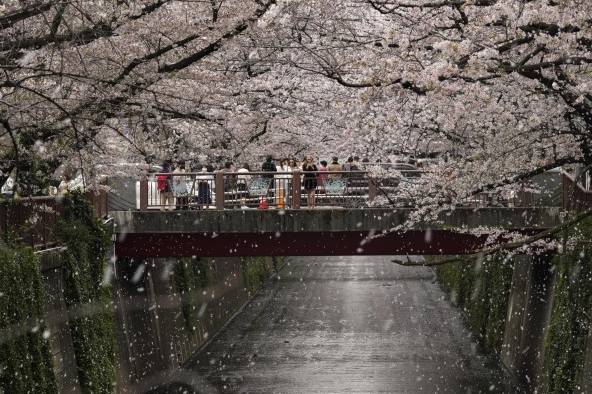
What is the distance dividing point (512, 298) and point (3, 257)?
55.0 ft

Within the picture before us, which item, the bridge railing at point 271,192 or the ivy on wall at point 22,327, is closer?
the ivy on wall at point 22,327

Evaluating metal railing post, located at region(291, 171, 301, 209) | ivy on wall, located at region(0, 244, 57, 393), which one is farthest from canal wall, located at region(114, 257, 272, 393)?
ivy on wall, located at region(0, 244, 57, 393)

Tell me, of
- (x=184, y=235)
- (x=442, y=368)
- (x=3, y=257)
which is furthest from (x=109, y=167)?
(x=442, y=368)

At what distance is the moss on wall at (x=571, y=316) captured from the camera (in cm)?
1867

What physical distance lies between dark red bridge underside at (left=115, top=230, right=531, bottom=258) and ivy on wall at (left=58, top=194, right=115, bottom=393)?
1675mm

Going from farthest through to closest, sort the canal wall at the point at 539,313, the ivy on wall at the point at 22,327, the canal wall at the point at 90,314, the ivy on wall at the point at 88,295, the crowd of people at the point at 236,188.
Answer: the crowd of people at the point at 236,188
the ivy on wall at the point at 88,295
the canal wall at the point at 539,313
the canal wall at the point at 90,314
the ivy on wall at the point at 22,327

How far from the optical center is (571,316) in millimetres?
19562

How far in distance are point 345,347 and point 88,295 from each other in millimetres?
13081

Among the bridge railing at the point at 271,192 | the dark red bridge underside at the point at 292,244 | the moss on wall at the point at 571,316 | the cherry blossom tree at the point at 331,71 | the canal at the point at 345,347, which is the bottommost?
the canal at the point at 345,347

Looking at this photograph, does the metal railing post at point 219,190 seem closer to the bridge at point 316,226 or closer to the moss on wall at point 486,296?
the bridge at point 316,226

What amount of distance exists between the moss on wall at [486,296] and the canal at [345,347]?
0.59 m

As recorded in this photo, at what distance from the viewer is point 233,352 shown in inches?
1277

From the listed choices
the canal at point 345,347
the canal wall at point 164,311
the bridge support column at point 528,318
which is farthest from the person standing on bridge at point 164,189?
the bridge support column at point 528,318

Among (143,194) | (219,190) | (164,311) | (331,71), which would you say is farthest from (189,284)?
(331,71)
